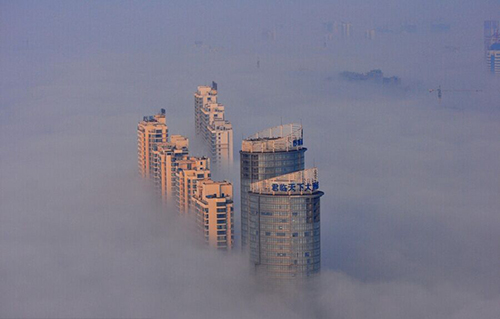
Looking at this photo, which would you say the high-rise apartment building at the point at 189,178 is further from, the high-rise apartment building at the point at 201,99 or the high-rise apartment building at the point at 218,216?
the high-rise apartment building at the point at 201,99

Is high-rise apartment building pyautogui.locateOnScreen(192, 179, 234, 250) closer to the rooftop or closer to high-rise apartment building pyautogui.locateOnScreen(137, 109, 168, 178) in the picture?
the rooftop

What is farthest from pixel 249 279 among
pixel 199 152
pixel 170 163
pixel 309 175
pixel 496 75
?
pixel 496 75

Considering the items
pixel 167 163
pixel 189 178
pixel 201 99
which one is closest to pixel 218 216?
pixel 189 178

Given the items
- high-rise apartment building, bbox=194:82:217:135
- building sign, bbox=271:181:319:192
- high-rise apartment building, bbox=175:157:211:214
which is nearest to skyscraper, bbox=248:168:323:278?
building sign, bbox=271:181:319:192

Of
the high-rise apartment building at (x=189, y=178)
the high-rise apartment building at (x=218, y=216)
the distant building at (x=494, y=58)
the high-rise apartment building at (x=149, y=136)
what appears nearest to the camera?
the high-rise apartment building at (x=218, y=216)

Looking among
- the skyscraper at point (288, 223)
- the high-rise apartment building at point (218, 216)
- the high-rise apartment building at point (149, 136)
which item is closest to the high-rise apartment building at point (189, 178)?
the high-rise apartment building at point (218, 216)

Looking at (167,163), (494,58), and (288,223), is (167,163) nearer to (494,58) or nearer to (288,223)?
(288,223)
